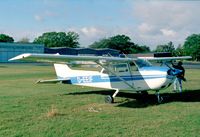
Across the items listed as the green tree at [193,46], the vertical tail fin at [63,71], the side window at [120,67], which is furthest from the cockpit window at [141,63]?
the green tree at [193,46]

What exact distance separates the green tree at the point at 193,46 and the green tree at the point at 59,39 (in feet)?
166

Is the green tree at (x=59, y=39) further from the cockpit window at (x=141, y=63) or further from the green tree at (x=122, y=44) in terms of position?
the cockpit window at (x=141, y=63)

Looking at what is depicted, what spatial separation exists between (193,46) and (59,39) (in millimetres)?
59709

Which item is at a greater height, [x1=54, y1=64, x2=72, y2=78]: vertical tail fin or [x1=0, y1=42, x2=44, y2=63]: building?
[x1=0, y1=42, x2=44, y2=63]: building

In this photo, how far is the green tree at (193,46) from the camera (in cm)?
12938

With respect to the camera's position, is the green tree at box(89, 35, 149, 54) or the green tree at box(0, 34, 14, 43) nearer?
the green tree at box(0, 34, 14, 43)

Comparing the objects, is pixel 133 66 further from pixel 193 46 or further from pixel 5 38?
pixel 5 38

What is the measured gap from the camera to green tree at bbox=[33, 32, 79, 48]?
149 meters

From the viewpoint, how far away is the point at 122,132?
745 centimetres

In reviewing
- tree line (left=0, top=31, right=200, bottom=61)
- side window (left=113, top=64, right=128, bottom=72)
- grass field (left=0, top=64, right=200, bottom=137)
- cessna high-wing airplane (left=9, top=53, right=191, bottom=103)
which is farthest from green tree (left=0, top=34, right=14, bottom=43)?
grass field (left=0, top=64, right=200, bottom=137)

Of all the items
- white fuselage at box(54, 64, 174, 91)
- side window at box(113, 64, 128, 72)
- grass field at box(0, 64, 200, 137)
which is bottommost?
grass field at box(0, 64, 200, 137)

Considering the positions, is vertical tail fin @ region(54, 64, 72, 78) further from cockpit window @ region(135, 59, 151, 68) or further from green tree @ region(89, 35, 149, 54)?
green tree @ region(89, 35, 149, 54)

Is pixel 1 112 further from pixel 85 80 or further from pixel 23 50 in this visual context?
pixel 23 50

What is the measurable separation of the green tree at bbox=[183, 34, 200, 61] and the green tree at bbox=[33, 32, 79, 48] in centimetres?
5070
